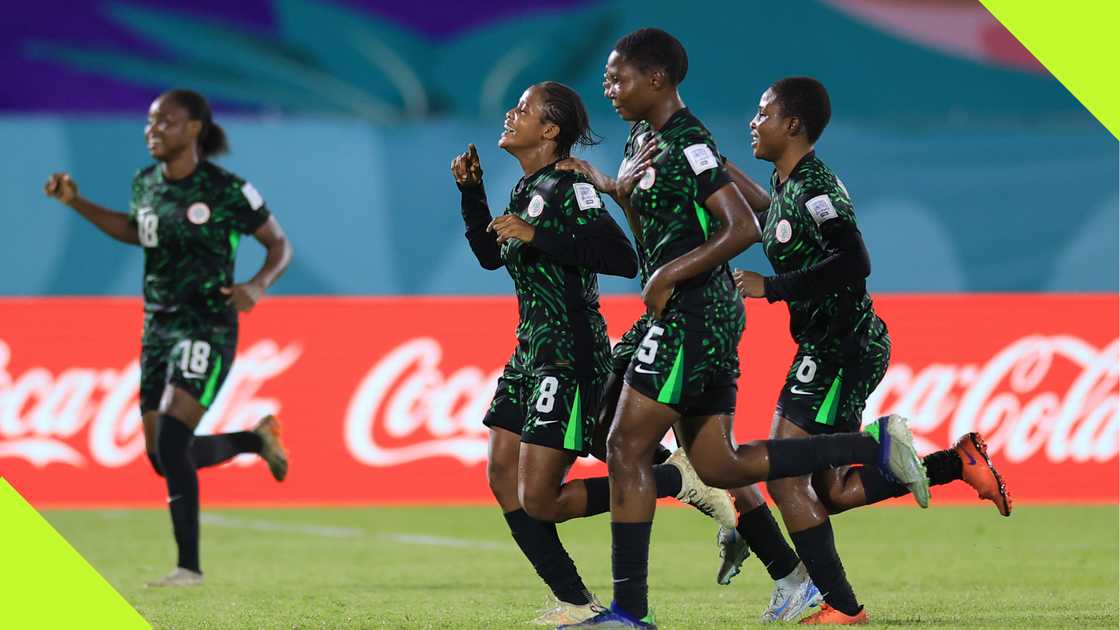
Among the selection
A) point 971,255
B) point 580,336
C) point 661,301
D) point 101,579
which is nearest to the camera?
point 661,301

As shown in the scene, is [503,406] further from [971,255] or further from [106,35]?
[106,35]

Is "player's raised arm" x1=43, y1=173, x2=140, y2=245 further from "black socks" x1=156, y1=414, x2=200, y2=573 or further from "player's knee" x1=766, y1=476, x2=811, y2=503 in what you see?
"player's knee" x1=766, y1=476, x2=811, y2=503

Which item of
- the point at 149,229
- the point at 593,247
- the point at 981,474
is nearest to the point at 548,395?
the point at 593,247

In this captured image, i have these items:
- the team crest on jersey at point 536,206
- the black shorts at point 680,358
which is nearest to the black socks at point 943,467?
the black shorts at point 680,358

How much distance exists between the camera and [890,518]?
1109 cm

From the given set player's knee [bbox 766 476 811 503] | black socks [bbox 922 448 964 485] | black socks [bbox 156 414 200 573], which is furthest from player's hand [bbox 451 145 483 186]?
black socks [bbox 156 414 200 573]

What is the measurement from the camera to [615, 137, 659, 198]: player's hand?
5637 millimetres

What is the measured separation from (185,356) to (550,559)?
9.20 feet

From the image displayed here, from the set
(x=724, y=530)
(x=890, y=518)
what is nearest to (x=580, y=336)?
(x=724, y=530)

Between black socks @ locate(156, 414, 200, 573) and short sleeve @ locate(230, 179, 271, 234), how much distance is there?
3.51 ft

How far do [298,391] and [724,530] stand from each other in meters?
5.64

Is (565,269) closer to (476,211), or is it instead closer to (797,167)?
(476,211)

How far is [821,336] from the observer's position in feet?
20.6

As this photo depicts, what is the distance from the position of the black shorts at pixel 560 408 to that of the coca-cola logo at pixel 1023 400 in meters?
5.89
